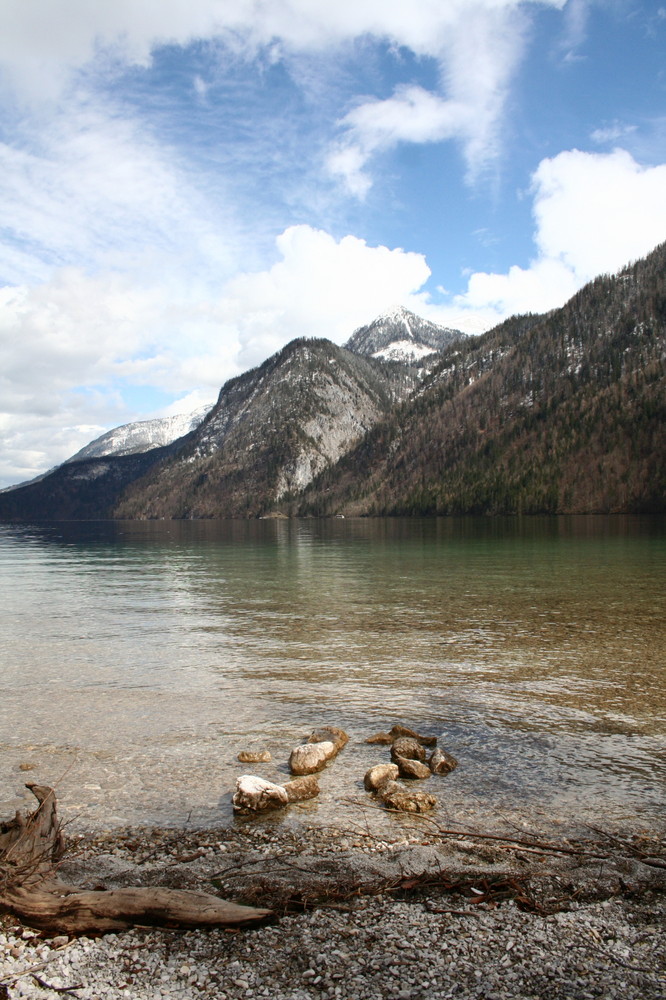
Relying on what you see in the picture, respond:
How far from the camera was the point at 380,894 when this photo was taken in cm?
755

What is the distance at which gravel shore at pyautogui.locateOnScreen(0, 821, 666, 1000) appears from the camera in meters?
5.91

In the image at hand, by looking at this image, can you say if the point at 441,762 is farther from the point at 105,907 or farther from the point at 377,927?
the point at 105,907

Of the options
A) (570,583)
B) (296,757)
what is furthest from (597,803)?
(570,583)

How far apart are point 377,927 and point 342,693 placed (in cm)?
1067

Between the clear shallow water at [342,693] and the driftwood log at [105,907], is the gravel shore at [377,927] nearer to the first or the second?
the driftwood log at [105,907]

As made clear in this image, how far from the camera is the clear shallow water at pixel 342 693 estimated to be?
1088cm

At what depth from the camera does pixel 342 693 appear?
57.4 feet

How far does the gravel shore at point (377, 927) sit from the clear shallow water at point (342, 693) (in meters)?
1.12


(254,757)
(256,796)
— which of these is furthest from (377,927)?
(254,757)

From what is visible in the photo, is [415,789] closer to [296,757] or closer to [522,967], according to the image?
[296,757]

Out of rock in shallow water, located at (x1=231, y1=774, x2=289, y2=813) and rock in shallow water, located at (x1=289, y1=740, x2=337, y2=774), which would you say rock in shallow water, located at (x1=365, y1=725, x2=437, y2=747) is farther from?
rock in shallow water, located at (x1=231, y1=774, x2=289, y2=813)

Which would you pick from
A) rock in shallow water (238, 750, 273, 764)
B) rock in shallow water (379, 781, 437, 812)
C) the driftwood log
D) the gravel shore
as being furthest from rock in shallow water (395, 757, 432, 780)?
the driftwood log

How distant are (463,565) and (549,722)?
4163 cm

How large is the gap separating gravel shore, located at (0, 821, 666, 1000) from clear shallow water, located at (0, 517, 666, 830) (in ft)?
3.67
